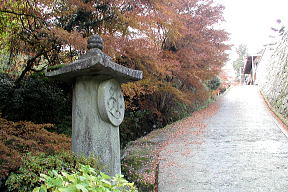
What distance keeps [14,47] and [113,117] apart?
4.87 m

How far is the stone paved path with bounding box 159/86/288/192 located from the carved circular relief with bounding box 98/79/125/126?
1694mm

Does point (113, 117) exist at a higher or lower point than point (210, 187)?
higher

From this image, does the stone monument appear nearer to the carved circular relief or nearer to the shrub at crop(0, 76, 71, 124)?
the carved circular relief

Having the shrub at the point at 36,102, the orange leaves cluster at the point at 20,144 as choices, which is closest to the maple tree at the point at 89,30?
the shrub at the point at 36,102

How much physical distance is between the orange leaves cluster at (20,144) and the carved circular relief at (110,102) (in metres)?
0.98

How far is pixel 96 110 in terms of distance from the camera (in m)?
3.06

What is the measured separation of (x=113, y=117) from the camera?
10.2 ft

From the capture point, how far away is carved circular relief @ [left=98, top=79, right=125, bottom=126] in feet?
9.84

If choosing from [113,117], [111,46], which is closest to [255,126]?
[111,46]

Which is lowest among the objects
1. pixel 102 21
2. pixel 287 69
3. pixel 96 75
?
pixel 96 75

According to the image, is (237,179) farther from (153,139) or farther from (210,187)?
(153,139)

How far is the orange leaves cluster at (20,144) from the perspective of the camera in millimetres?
2957

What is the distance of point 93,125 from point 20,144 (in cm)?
145

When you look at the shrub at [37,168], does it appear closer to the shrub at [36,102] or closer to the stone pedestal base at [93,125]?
the stone pedestal base at [93,125]
